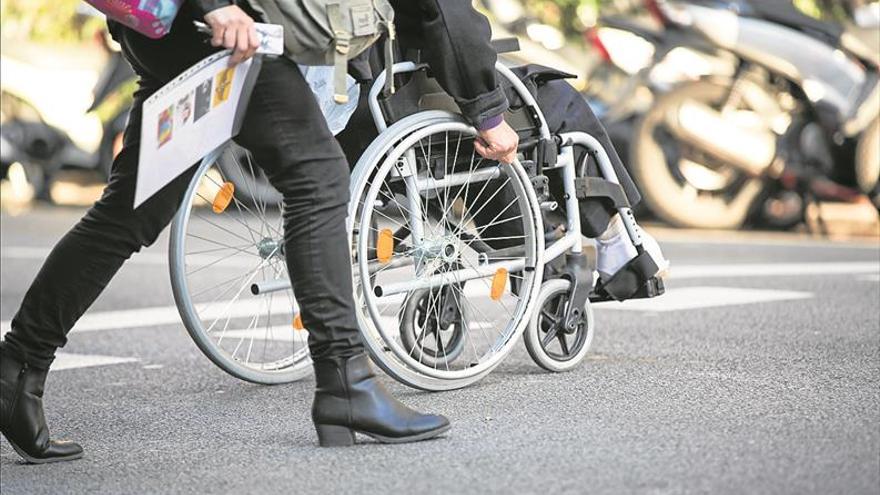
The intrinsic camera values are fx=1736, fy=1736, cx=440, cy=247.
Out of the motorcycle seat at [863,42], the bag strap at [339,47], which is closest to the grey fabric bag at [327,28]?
the bag strap at [339,47]

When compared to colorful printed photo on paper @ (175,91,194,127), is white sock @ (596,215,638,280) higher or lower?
lower

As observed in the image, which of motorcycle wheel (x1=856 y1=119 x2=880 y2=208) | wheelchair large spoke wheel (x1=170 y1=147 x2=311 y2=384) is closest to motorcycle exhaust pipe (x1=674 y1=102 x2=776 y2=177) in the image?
motorcycle wheel (x1=856 y1=119 x2=880 y2=208)

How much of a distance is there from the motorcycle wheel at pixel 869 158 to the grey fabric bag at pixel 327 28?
7865mm

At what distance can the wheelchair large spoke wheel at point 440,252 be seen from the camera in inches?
183

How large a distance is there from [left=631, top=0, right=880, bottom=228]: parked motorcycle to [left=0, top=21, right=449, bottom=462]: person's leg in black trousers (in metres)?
7.67

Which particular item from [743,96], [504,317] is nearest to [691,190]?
[743,96]

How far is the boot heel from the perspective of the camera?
4.04m

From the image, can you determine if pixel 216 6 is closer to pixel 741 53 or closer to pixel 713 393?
pixel 713 393

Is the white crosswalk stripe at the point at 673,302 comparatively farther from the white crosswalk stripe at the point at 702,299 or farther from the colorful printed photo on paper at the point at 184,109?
the colorful printed photo on paper at the point at 184,109

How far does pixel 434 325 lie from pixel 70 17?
1235 cm

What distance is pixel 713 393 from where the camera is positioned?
468cm

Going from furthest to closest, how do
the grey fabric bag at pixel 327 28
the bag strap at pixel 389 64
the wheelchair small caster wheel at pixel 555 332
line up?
1. the wheelchair small caster wheel at pixel 555 332
2. the bag strap at pixel 389 64
3. the grey fabric bag at pixel 327 28

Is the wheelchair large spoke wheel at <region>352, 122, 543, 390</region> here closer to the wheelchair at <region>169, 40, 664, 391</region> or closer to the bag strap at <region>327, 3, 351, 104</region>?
the wheelchair at <region>169, 40, 664, 391</region>

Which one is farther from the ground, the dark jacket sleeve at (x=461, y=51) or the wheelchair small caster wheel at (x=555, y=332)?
the dark jacket sleeve at (x=461, y=51)
